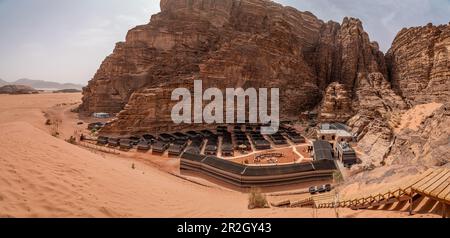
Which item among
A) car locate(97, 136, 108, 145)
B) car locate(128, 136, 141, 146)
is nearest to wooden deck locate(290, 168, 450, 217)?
car locate(128, 136, 141, 146)

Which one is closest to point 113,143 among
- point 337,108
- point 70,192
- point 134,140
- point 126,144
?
point 126,144

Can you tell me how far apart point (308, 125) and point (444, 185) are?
35909 mm

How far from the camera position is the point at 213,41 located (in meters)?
52.7

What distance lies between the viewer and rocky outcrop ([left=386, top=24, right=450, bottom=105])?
3312 cm

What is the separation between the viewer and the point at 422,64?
3922 cm

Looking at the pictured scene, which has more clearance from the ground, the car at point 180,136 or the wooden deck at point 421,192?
the wooden deck at point 421,192

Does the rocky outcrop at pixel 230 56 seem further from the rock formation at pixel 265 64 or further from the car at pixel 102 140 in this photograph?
the car at pixel 102 140

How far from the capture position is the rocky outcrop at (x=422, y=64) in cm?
3312

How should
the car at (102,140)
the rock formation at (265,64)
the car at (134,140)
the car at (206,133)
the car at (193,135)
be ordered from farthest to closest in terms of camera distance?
the rock formation at (265,64)
the car at (206,133)
the car at (193,135)
the car at (134,140)
the car at (102,140)

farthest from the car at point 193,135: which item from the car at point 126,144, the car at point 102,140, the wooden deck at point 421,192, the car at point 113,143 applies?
the wooden deck at point 421,192

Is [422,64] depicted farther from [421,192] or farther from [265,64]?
[421,192]

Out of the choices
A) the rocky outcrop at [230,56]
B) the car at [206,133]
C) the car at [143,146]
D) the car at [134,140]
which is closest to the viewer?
the car at [143,146]
